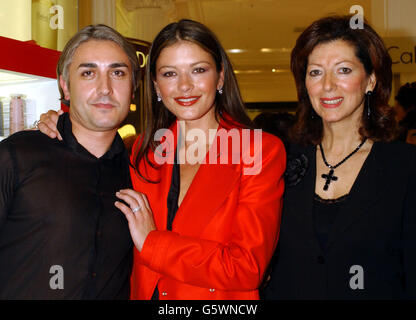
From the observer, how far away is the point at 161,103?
6.95ft

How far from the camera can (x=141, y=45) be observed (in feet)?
14.8

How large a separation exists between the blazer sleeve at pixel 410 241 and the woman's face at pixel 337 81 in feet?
1.36

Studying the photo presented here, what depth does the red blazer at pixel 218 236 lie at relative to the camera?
1.53m

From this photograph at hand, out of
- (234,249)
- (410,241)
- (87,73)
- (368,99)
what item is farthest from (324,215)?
(87,73)

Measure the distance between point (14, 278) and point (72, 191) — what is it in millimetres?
367

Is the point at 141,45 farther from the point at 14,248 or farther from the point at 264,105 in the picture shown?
the point at 264,105

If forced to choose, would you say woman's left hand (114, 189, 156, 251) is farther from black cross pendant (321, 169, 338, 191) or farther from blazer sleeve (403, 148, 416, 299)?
blazer sleeve (403, 148, 416, 299)

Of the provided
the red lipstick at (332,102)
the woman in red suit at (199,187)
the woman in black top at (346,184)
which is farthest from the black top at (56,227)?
the red lipstick at (332,102)

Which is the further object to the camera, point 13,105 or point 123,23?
point 123,23

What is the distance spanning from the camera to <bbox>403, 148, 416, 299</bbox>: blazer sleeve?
5.28 ft

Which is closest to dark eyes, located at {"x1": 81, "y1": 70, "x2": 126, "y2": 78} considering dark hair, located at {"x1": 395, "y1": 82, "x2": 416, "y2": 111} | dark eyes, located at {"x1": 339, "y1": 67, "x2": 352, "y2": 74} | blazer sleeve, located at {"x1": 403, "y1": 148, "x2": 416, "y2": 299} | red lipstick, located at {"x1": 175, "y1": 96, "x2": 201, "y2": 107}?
red lipstick, located at {"x1": 175, "y1": 96, "x2": 201, "y2": 107}

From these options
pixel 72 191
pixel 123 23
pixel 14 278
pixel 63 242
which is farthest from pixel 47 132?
pixel 123 23

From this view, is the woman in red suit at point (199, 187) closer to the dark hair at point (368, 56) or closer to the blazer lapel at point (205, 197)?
the blazer lapel at point (205, 197)

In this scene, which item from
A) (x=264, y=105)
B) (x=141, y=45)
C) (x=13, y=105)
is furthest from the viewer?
(x=264, y=105)
